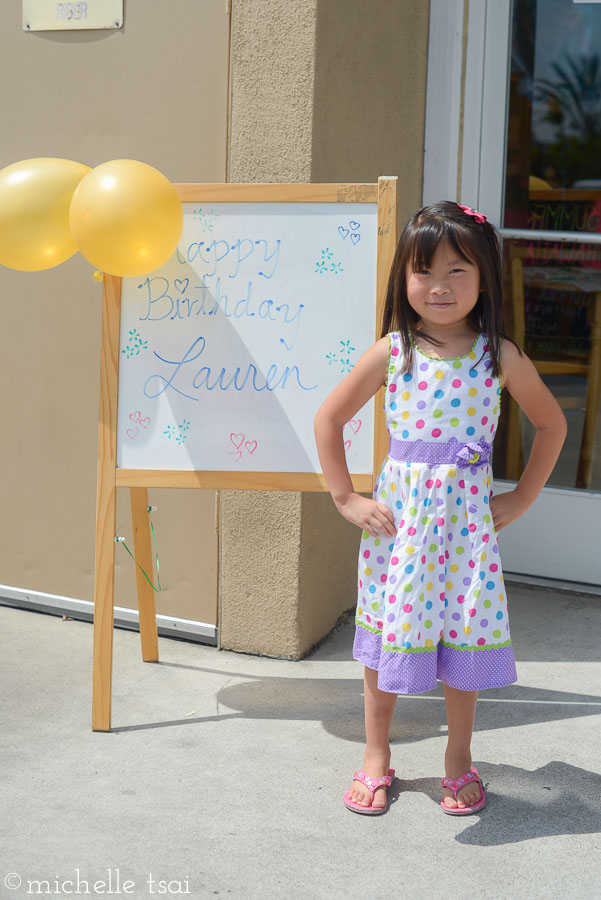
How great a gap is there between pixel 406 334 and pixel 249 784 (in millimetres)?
1230

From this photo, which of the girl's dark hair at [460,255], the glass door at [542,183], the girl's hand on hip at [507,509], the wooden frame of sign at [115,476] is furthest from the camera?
the glass door at [542,183]

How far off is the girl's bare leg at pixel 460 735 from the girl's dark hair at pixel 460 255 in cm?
81

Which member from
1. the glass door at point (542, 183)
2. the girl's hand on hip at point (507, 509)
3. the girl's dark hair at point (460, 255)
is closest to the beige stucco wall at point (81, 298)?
the glass door at point (542, 183)

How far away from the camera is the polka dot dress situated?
2455 millimetres

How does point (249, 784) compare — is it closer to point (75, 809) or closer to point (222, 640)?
point (75, 809)

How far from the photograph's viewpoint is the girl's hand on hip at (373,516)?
2.51 metres

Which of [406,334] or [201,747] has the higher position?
[406,334]

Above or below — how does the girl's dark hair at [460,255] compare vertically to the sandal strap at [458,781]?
above

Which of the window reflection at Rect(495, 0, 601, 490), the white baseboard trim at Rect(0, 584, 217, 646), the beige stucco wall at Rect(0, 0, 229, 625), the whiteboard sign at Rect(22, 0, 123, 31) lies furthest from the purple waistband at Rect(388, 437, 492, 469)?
the whiteboard sign at Rect(22, 0, 123, 31)

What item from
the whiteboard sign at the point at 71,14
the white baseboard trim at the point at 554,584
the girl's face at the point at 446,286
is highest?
the whiteboard sign at the point at 71,14

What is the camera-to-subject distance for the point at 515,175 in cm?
416

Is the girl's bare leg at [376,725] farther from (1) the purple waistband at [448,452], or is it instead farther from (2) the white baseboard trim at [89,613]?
(2) the white baseboard trim at [89,613]

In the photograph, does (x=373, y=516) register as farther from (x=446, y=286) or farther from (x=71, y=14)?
(x=71, y=14)

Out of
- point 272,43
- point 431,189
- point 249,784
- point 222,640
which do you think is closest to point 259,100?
point 272,43
